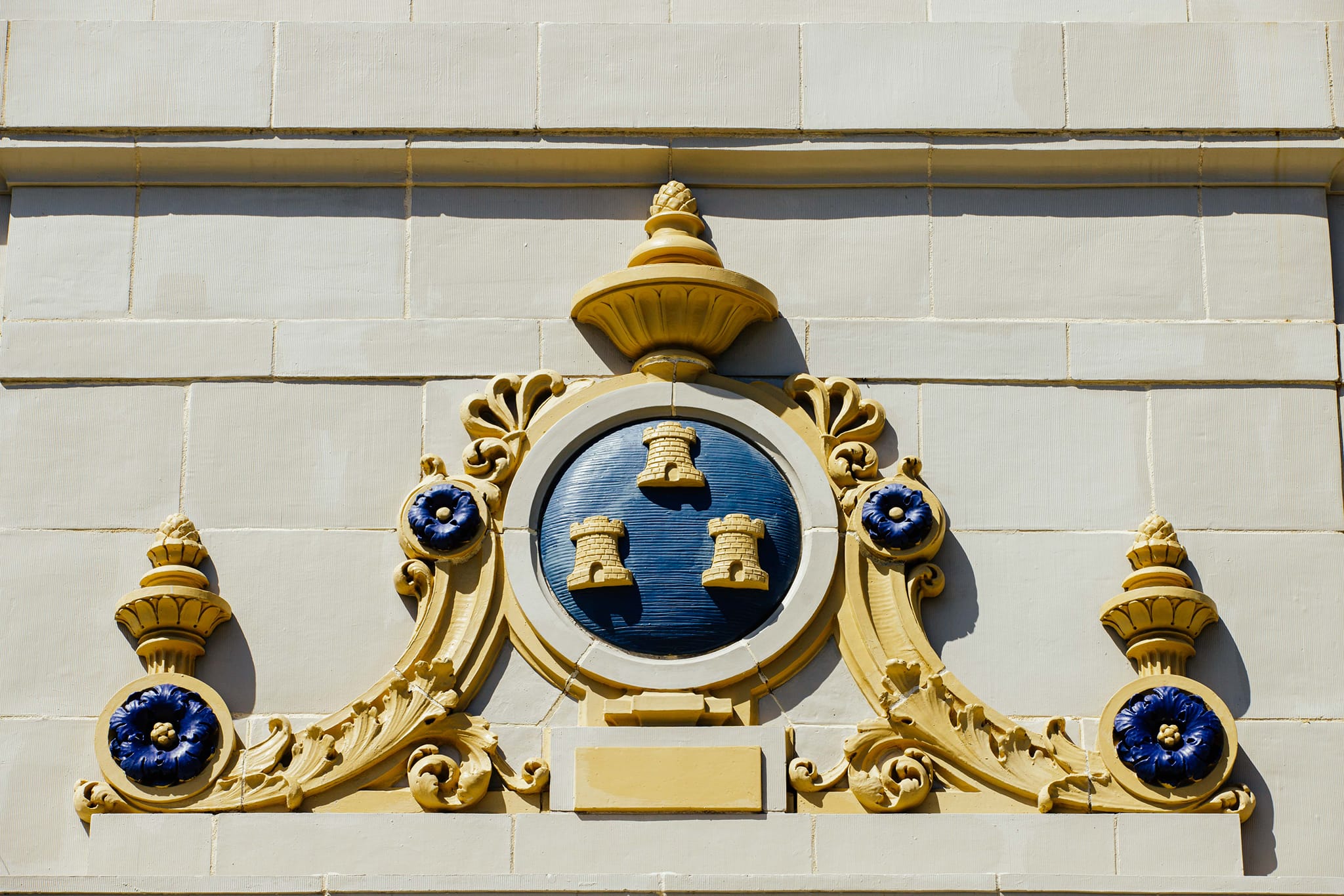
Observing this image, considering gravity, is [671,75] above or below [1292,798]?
above

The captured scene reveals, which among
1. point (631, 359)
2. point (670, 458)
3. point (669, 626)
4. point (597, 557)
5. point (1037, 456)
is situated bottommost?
point (669, 626)

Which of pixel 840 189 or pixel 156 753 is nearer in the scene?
pixel 156 753

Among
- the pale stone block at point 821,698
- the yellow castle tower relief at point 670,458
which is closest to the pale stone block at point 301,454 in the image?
the yellow castle tower relief at point 670,458

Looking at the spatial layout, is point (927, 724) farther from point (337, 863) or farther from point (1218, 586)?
point (337, 863)

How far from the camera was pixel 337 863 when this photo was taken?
9641mm

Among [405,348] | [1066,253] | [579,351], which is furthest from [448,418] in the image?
[1066,253]

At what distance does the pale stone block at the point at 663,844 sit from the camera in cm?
959

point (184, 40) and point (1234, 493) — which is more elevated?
point (184, 40)

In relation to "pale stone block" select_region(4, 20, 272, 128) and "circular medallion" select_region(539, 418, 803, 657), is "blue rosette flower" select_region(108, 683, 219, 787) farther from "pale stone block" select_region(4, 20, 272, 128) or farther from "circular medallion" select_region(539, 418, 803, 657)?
"pale stone block" select_region(4, 20, 272, 128)

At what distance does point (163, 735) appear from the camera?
32.3ft

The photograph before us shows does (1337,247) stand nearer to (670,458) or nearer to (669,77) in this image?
(669,77)

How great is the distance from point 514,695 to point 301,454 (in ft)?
4.99

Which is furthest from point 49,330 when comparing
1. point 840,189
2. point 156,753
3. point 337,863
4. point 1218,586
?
point 1218,586

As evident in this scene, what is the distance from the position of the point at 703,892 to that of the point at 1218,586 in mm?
2740
